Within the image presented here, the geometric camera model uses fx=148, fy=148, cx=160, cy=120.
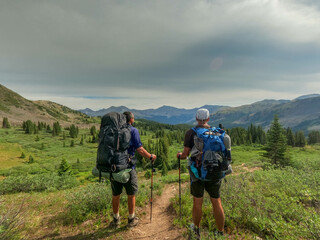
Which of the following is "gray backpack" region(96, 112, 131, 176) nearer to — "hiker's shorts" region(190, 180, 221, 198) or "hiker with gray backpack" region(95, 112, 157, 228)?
"hiker with gray backpack" region(95, 112, 157, 228)

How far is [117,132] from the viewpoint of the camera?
14.7ft

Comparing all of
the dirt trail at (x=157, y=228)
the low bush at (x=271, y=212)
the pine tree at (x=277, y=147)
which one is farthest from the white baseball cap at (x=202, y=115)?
the pine tree at (x=277, y=147)

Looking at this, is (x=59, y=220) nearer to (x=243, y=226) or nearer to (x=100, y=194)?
(x=100, y=194)

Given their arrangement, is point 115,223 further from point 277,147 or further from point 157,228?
point 277,147

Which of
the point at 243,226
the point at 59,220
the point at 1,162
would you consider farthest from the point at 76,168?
the point at 243,226

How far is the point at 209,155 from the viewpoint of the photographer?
12.8ft

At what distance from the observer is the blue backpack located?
3.89 metres

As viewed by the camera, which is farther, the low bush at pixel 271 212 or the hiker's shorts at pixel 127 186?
the hiker's shorts at pixel 127 186

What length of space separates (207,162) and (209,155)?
0.19 meters

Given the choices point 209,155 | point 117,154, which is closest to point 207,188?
point 209,155

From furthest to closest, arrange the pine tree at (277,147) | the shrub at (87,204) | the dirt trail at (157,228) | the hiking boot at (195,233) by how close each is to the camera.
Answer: the pine tree at (277,147)
the shrub at (87,204)
the dirt trail at (157,228)
the hiking boot at (195,233)

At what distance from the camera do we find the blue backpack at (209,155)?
12.8 ft

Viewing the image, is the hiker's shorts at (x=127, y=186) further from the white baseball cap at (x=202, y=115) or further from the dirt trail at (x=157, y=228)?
the white baseball cap at (x=202, y=115)

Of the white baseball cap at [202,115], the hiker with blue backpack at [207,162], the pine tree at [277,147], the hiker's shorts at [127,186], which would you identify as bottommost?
the pine tree at [277,147]
